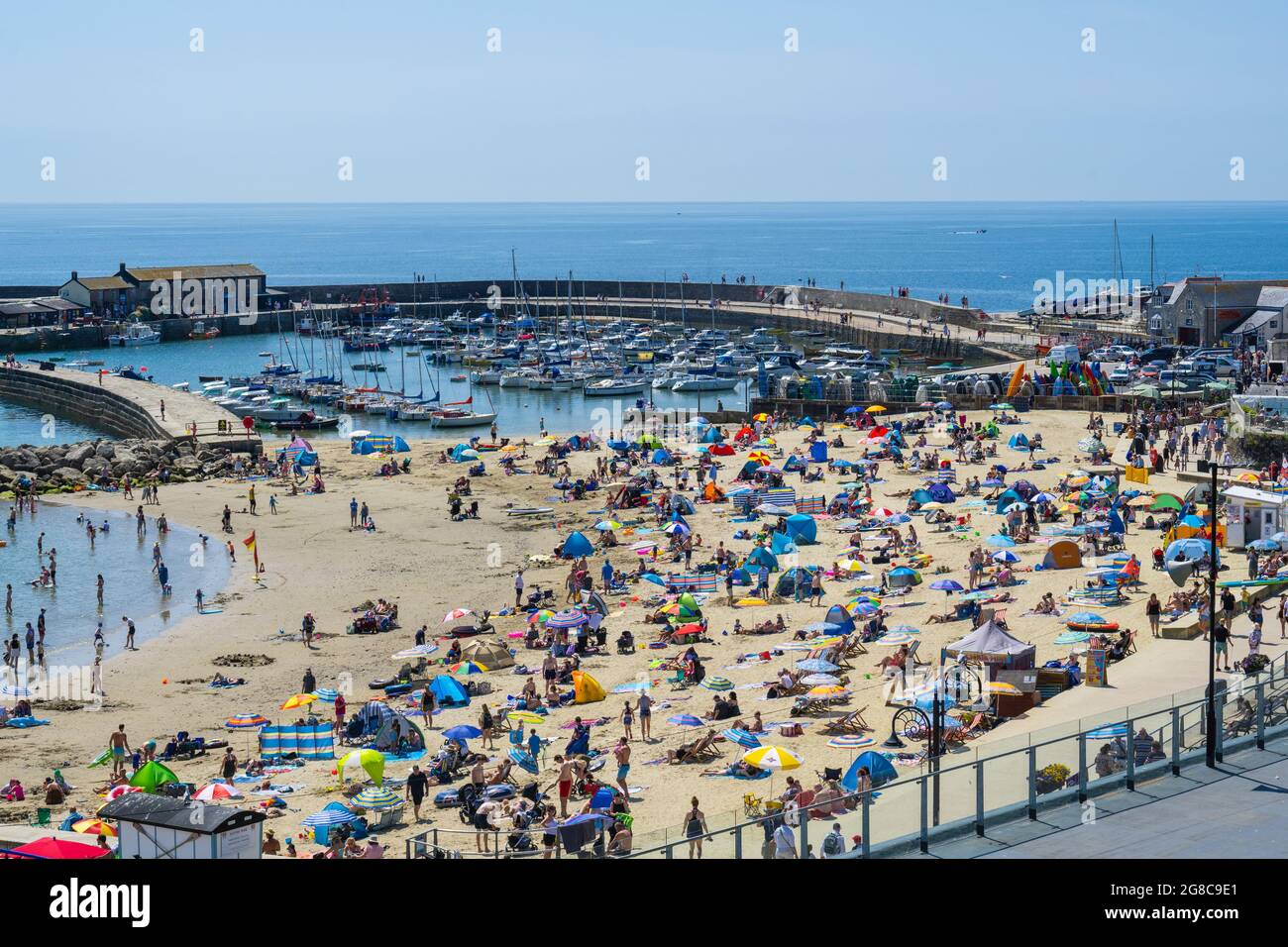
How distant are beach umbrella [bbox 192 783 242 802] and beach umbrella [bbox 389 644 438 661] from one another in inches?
315

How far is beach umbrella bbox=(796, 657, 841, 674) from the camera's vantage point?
24.4 meters

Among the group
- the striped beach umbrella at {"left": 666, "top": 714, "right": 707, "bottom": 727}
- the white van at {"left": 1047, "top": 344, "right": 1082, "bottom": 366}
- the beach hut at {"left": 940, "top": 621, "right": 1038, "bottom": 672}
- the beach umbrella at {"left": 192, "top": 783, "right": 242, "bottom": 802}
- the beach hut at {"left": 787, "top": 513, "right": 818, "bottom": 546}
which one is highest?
the white van at {"left": 1047, "top": 344, "right": 1082, "bottom": 366}

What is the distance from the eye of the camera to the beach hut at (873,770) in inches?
741

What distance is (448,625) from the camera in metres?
30.8

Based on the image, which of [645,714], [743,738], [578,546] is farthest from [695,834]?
[578,546]

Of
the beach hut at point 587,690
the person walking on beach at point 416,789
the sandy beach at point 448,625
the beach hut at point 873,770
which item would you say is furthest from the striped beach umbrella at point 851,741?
the person walking on beach at point 416,789

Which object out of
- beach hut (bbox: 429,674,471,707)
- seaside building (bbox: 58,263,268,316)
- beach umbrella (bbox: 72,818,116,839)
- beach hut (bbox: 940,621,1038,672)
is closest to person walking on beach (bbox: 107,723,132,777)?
beach umbrella (bbox: 72,818,116,839)

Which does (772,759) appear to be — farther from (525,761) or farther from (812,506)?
(812,506)

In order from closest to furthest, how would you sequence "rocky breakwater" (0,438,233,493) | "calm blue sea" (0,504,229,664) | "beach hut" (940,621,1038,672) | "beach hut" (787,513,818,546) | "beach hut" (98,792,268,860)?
"beach hut" (98,792,268,860) < "beach hut" (940,621,1038,672) < "calm blue sea" (0,504,229,664) < "beach hut" (787,513,818,546) < "rocky breakwater" (0,438,233,493)

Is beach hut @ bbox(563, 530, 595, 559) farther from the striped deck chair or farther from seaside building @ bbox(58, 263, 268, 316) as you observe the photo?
seaside building @ bbox(58, 263, 268, 316)

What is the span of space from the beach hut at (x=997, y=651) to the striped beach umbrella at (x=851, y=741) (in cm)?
201

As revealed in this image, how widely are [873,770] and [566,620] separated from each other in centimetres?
1076
